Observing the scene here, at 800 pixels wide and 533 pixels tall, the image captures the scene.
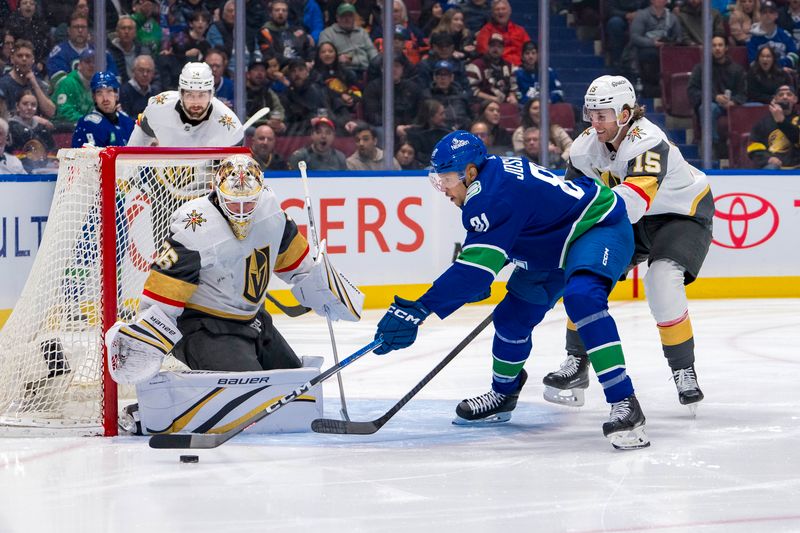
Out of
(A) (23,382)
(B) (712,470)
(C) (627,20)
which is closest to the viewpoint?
(B) (712,470)

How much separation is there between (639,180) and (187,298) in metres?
1.43

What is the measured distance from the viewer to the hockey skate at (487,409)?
402cm

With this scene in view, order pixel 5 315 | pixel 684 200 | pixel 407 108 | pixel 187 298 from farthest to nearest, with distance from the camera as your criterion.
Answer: pixel 407 108, pixel 5 315, pixel 684 200, pixel 187 298

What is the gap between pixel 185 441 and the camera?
349cm

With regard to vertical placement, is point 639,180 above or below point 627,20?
below

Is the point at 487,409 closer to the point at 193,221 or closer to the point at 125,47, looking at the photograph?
the point at 193,221

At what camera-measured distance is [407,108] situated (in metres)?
7.52

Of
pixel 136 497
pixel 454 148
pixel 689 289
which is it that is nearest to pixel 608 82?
pixel 454 148

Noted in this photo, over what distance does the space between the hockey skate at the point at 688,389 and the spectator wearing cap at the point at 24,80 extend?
3724mm

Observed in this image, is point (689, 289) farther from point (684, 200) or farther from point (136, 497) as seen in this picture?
point (136, 497)

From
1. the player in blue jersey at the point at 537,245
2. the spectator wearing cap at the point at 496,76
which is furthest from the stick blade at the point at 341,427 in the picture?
the spectator wearing cap at the point at 496,76

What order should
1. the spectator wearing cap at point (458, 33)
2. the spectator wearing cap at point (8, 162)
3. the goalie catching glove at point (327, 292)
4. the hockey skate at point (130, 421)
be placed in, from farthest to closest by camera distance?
1. the spectator wearing cap at point (458, 33)
2. the spectator wearing cap at point (8, 162)
3. the goalie catching glove at point (327, 292)
4. the hockey skate at point (130, 421)

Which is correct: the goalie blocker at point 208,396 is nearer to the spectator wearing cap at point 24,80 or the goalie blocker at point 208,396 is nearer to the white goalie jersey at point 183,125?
the white goalie jersey at point 183,125

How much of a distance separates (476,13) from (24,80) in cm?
272
